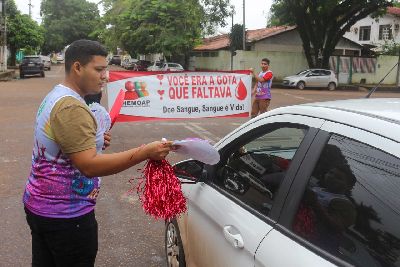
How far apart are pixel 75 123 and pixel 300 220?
1.02 metres

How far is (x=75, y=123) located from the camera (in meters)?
2.00

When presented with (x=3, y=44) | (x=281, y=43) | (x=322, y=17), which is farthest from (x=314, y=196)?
(x=281, y=43)

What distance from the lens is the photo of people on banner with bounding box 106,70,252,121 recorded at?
8867mm

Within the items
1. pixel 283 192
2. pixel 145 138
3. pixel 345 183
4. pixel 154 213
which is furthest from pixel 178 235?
pixel 145 138

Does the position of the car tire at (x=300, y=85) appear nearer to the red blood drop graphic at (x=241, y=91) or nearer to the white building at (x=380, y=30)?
the white building at (x=380, y=30)

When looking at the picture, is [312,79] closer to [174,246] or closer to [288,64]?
[288,64]

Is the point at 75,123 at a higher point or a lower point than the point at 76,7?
lower

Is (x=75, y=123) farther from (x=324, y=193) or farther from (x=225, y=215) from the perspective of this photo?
(x=324, y=193)

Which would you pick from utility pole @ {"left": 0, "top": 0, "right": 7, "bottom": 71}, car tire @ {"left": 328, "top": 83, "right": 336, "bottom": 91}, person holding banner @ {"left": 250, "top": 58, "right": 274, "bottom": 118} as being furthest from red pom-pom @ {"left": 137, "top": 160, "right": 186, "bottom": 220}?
utility pole @ {"left": 0, "top": 0, "right": 7, "bottom": 71}

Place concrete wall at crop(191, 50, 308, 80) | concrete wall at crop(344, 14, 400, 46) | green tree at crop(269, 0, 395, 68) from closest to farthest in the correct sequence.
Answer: green tree at crop(269, 0, 395, 68) < concrete wall at crop(191, 50, 308, 80) < concrete wall at crop(344, 14, 400, 46)

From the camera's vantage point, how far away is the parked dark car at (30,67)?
105 ft

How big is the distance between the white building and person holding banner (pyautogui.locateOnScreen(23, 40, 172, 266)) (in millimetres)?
45502

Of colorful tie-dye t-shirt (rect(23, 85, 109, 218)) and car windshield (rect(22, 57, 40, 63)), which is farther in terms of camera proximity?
car windshield (rect(22, 57, 40, 63))

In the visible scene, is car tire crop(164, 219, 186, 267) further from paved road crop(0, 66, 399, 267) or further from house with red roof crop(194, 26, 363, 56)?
house with red roof crop(194, 26, 363, 56)
